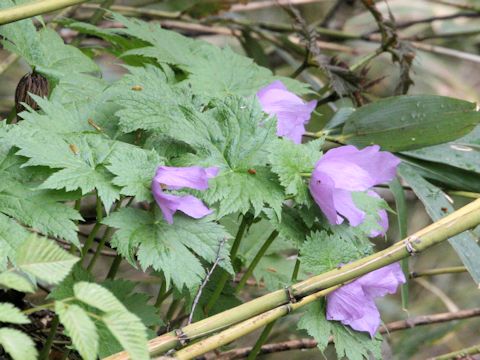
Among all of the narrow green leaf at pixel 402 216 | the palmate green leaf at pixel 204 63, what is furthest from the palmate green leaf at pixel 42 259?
the narrow green leaf at pixel 402 216

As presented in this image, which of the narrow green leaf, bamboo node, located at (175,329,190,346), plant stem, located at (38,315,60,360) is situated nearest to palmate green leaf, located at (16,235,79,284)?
bamboo node, located at (175,329,190,346)

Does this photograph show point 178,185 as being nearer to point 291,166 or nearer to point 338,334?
point 291,166

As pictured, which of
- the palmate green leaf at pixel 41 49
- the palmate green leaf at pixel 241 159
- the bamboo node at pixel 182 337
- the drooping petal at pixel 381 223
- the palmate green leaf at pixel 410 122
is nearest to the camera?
the bamboo node at pixel 182 337

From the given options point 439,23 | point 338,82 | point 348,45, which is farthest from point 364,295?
point 439,23

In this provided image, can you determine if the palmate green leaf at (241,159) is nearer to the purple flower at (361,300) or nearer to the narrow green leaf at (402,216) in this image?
the purple flower at (361,300)

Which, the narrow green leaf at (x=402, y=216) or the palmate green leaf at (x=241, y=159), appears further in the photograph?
the narrow green leaf at (x=402, y=216)

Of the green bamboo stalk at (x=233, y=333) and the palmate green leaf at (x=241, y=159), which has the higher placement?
the palmate green leaf at (x=241, y=159)
